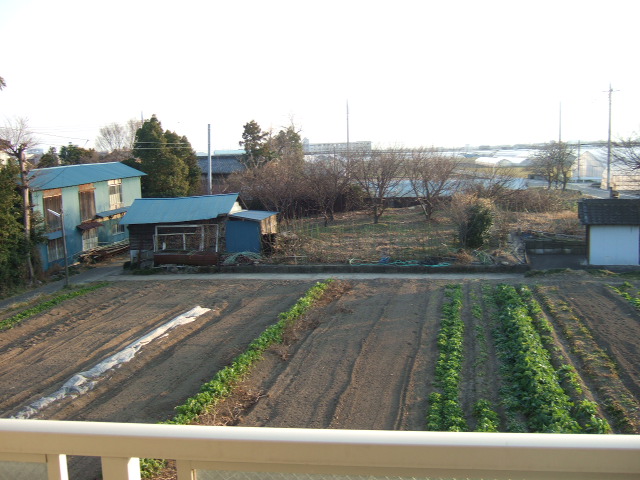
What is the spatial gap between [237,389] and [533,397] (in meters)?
4.82

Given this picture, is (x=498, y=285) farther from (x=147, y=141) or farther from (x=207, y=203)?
(x=147, y=141)

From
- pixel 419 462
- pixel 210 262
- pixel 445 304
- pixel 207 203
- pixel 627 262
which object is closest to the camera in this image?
pixel 419 462

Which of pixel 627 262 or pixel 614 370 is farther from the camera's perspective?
pixel 627 262

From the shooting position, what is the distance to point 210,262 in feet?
71.5

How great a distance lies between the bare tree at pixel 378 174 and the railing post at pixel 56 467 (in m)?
28.2

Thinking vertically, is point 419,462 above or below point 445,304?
above

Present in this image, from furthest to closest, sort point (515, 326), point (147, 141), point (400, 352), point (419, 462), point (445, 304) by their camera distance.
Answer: point (147, 141)
point (445, 304)
point (515, 326)
point (400, 352)
point (419, 462)

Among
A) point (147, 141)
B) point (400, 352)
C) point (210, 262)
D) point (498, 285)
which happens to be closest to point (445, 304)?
point (498, 285)

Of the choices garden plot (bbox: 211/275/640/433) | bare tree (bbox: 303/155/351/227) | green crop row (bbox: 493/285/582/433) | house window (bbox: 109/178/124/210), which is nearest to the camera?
green crop row (bbox: 493/285/582/433)

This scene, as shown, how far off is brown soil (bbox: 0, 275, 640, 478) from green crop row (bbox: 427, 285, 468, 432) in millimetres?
184

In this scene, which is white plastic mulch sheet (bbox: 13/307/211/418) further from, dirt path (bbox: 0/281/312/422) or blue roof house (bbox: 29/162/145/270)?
blue roof house (bbox: 29/162/145/270)

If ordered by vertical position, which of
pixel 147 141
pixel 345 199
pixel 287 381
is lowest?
pixel 287 381

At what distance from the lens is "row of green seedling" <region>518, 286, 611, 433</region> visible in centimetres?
765

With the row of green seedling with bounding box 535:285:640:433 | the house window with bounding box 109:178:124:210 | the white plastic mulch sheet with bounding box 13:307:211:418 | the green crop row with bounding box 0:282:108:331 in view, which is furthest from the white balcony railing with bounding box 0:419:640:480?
the house window with bounding box 109:178:124:210
